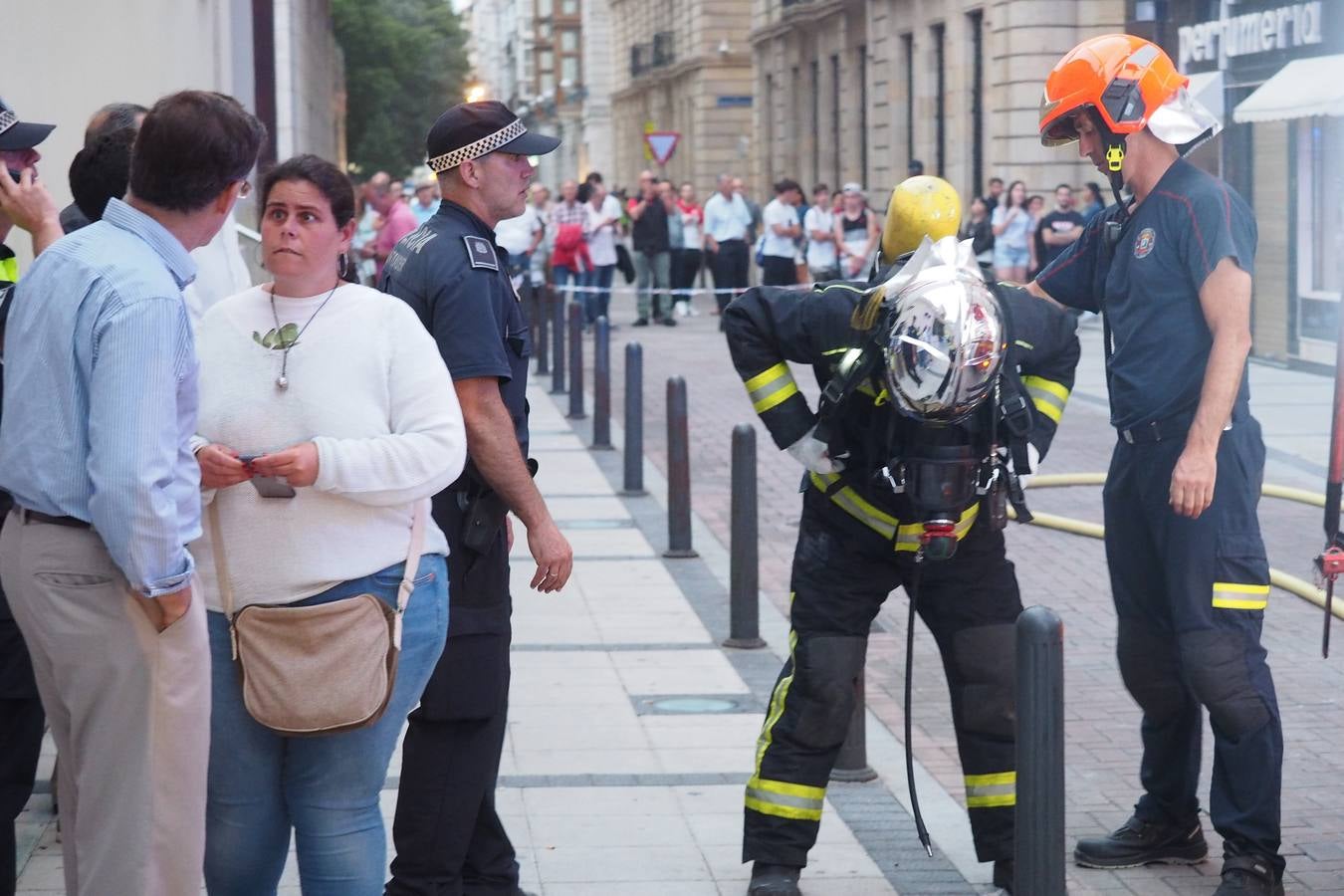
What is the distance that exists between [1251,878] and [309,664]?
2489mm

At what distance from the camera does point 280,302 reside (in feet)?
12.5

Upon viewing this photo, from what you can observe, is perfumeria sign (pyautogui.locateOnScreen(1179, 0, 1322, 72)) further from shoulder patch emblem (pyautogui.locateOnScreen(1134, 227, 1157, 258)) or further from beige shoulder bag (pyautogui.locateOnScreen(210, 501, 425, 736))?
beige shoulder bag (pyautogui.locateOnScreen(210, 501, 425, 736))

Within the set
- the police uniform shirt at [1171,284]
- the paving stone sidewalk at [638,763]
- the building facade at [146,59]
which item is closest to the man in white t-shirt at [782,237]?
the building facade at [146,59]

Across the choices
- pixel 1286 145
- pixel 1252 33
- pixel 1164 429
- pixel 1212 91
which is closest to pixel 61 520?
pixel 1164 429

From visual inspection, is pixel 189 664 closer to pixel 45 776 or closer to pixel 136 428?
pixel 136 428

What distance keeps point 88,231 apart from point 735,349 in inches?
72.9

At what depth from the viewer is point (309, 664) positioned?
12.1 feet

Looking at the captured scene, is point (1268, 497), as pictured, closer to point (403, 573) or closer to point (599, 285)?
point (403, 573)

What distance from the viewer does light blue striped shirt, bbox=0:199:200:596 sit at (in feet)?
10.9

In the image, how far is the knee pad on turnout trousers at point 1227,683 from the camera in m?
4.88

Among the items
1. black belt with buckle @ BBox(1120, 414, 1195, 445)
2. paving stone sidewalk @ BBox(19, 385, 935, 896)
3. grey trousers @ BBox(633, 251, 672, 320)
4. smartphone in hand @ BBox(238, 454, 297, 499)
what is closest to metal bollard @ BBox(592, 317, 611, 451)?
paving stone sidewalk @ BBox(19, 385, 935, 896)

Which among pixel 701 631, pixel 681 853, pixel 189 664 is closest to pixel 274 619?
pixel 189 664

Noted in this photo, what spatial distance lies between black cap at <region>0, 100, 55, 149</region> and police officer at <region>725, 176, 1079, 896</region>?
5.79 ft

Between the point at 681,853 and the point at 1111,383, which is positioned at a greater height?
the point at 1111,383
